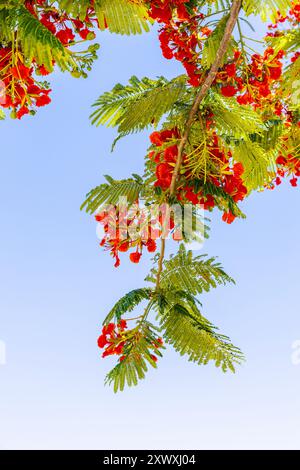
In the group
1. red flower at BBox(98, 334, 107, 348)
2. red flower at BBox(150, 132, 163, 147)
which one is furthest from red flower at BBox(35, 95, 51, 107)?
red flower at BBox(98, 334, 107, 348)

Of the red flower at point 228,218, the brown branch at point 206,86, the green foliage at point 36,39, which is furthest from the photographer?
the red flower at point 228,218

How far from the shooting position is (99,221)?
10.7 ft

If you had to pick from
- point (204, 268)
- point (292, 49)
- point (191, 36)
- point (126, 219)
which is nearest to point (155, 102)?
point (191, 36)

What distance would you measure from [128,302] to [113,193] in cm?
67

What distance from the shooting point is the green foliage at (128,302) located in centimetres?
305

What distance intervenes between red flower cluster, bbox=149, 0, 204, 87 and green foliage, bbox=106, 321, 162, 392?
57.8 inches

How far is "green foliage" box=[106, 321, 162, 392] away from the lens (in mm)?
2924

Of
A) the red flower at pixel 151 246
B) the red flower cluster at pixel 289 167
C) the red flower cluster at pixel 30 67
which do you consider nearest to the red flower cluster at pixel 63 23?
the red flower cluster at pixel 30 67

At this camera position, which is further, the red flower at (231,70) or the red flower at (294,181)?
the red flower at (294,181)

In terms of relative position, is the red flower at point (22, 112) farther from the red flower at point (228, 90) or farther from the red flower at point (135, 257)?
the red flower at point (228, 90)

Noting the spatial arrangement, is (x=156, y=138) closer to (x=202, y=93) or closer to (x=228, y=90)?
(x=202, y=93)

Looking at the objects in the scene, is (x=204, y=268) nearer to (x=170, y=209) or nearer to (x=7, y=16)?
(x=170, y=209)

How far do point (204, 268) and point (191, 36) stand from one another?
1.38 metres

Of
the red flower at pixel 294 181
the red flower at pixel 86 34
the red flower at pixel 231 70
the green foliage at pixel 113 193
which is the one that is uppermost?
the red flower at pixel 294 181
